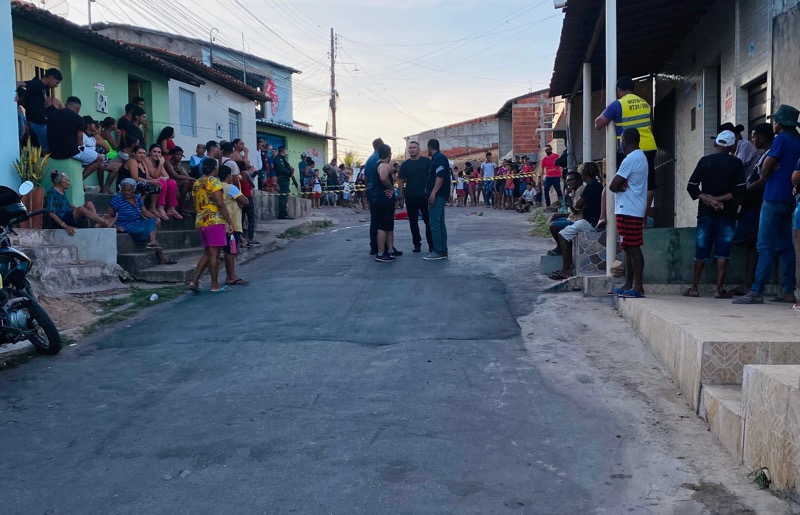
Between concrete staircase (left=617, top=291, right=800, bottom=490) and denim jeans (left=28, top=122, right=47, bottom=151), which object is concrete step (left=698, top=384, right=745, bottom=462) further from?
denim jeans (left=28, top=122, right=47, bottom=151)

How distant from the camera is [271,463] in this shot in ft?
14.5

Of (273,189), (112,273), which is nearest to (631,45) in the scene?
(112,273)

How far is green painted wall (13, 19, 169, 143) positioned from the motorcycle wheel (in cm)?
828

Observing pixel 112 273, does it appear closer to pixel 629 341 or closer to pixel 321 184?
pixel 629 341

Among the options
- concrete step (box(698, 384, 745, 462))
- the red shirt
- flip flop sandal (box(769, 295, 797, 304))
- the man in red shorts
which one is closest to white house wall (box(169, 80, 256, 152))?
the red shirt

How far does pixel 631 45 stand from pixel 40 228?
9.20 meters

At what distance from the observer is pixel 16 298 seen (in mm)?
6816

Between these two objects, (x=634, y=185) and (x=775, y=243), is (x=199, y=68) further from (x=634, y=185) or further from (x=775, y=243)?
(x=775, y=243)

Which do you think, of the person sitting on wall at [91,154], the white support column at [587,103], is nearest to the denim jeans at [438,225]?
the white support column at [587,103]

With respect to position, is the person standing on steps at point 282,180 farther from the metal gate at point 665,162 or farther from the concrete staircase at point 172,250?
the metal gate at point 665,162

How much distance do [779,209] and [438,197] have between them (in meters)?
5.73

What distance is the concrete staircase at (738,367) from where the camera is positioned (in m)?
3.69

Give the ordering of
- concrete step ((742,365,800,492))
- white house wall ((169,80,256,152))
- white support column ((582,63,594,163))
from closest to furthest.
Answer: concrete step ((742,365,800,492)) → white support column ((582,63,594,163)) → white house wall ((169,80,256,152))

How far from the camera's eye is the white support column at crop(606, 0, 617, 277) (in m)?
7.97
